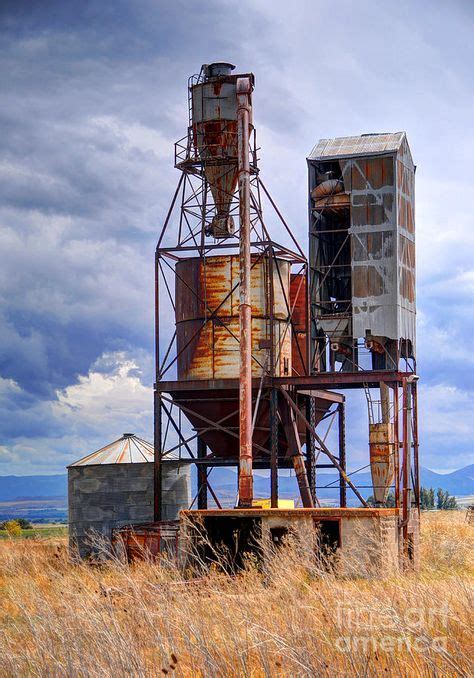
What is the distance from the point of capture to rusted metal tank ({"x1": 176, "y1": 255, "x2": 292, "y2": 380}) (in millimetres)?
31453

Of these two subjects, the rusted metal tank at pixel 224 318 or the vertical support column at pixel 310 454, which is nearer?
the rusted metal tank at pixel 224 318

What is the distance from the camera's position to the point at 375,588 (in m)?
13.7

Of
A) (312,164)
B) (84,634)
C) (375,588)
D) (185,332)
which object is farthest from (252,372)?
(84,634)

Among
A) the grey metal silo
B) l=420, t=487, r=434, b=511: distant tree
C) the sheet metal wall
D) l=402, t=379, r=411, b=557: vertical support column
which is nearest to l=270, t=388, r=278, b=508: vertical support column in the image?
the sheet metal wall

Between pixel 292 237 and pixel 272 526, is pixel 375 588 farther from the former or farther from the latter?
pixel 292 237

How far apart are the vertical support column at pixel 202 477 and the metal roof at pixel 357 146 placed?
1085 centimetres

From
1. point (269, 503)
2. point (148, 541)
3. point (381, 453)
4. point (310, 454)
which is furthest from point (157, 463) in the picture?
point (381, 453)

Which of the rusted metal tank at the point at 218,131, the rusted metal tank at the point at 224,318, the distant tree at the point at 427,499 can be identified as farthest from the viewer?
the distant tree at the point at 427,499

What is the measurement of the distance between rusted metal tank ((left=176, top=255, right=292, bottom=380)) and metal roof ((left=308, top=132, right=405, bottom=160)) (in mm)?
4138

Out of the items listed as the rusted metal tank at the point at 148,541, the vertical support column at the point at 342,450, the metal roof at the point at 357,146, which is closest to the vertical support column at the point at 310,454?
the vertical support column at the point at 342,450

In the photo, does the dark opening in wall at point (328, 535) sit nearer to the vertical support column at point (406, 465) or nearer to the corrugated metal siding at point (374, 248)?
the vertical support column at point (406, 465)

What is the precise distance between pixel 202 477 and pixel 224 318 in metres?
5.71

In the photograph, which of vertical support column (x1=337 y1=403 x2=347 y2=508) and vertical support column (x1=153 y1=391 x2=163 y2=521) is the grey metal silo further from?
vertical support column (x1=337 y1=403 x2=347 y2=508)

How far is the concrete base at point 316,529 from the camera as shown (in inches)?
893
